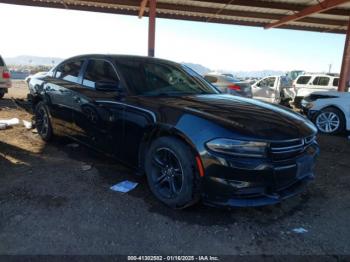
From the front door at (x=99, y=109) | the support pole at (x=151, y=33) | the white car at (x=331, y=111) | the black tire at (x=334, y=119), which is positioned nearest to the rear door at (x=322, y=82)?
the white car at (x=331, y=111)

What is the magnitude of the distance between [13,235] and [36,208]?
1.64ft

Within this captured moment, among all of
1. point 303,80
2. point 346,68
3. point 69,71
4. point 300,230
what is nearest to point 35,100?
point 69,71

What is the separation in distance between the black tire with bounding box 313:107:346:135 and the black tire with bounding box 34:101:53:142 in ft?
22.2

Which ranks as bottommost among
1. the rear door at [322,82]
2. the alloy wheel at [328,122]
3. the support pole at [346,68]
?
the alloy wheel at [328,122]

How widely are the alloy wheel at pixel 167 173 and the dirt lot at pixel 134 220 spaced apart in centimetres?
21

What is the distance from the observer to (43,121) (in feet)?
18.4

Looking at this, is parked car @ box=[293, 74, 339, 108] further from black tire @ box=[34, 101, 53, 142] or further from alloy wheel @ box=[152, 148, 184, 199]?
alloy wheel @ box=[152, 148, 184, 199]

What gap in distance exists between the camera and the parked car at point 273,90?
13922 millimetres

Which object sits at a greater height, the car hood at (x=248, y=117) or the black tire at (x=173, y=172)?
the car hood at (x=248, y=117)

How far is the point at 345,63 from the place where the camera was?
12.5 m

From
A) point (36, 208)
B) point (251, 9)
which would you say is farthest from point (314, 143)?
point (251, 9)

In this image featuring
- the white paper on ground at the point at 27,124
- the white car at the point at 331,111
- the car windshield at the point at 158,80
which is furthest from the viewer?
the white car at the point at 331,111

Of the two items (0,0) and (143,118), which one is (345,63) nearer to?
(143,118)

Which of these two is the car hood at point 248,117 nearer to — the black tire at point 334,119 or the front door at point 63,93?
the front door at point 63,93
